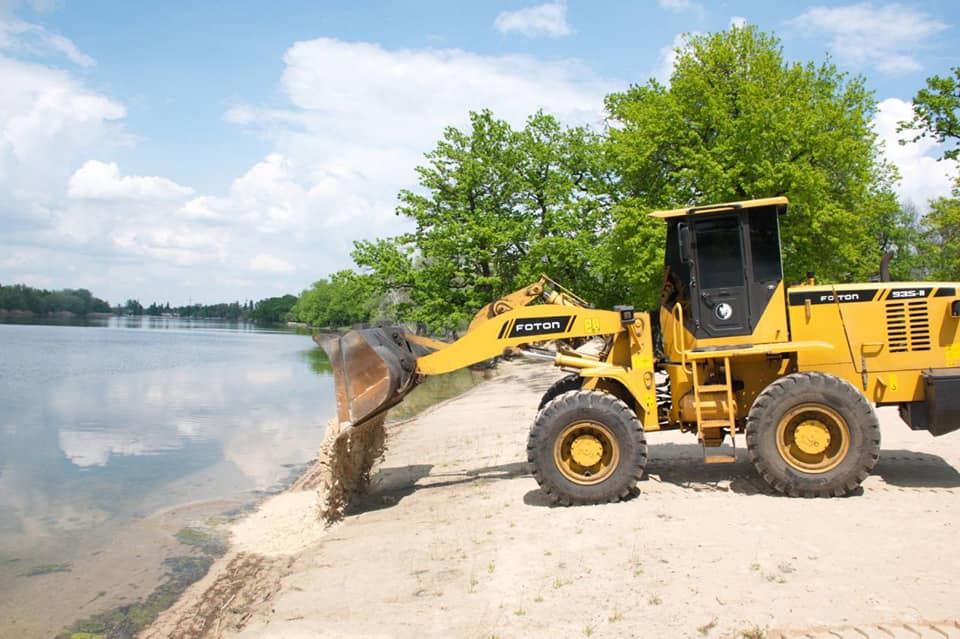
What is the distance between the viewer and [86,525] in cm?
1141

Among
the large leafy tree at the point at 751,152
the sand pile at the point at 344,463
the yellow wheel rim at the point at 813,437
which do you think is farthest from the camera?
the large leafy tree at the point at 751,152

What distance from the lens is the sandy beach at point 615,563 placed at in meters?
5.34

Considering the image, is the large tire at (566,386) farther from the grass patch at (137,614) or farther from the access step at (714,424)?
the grass patch at (137,614)

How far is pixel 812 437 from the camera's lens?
26.6 ft

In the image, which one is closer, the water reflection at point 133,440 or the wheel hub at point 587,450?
the wheel hub at point 587,450

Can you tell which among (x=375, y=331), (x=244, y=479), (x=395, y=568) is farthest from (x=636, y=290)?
(x=395, y=568)

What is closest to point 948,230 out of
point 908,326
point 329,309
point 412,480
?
point 908,326

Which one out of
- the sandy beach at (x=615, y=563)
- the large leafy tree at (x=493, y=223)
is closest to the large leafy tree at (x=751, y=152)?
the large leafy tree at (x=493, y=223)

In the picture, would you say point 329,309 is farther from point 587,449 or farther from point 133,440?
point 587,449

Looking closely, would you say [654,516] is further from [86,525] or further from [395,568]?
[86,525]

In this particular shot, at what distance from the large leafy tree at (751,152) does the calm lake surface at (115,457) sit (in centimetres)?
1362

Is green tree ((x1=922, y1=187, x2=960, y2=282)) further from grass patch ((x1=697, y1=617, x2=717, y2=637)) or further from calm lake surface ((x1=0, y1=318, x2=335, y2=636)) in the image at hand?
grass patch ((x1=697, y1=617, x2=717, y2=637))

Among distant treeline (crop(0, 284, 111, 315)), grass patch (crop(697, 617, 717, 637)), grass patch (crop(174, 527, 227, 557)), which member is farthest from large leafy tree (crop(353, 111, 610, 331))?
distant treeline (crop(0, 284, 111, 315))

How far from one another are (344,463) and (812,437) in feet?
19.5
